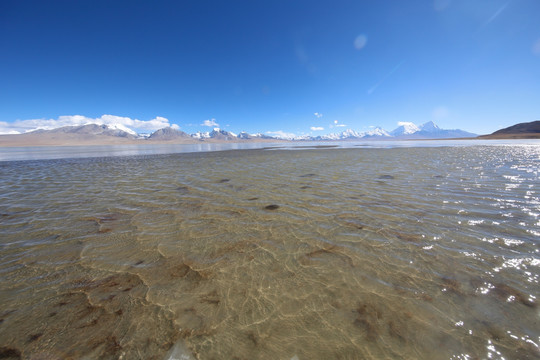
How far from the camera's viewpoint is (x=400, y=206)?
702 cm

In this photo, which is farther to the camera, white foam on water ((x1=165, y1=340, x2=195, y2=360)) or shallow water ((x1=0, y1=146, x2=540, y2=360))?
shallow water ((x1=0, y1=146, x2=540, y2=360))

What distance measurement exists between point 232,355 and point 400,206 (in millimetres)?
6796

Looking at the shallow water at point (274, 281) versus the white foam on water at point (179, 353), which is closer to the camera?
the white foam on water at point (179, 353)

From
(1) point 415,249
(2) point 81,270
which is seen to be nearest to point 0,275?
(2) point 81,270

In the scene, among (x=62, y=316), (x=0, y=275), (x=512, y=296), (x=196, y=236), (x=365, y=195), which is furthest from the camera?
(x=365, y=195)

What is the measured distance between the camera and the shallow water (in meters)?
2.52

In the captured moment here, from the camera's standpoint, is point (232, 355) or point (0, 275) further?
point (0, 275)

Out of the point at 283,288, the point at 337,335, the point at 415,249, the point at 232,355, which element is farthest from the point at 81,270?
the point at 415,249

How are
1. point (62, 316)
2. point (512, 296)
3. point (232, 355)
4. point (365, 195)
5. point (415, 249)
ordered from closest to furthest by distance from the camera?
point (232, 355) → point (62, 316) → point (512, 296) → point (415, 249) → point (365, 195)

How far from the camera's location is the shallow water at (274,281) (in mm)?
2516

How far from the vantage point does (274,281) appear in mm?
3631

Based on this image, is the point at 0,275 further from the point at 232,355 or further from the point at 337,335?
the point at 337,335

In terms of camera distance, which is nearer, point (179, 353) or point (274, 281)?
point (179, 353)

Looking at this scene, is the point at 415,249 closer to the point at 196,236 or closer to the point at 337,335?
the point at 337,335
